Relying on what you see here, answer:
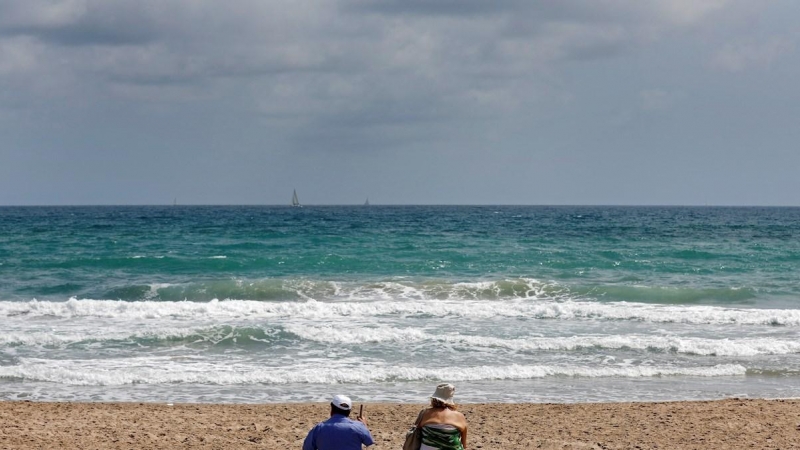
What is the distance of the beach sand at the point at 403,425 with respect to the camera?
9.71 meters

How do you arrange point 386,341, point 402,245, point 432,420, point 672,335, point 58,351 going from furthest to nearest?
point 402,245 → point 672,335 → point 386,341 → point 58,351 → point 432,420

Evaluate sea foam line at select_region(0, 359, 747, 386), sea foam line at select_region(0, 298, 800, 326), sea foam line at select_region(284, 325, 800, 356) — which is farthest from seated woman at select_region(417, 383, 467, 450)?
sea foam line at select_region(0, 298, 800, 326)

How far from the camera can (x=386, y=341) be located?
53.4 feet

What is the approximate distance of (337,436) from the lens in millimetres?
6656

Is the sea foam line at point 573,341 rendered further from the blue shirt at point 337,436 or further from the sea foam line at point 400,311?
the blue shirt at point 337,436

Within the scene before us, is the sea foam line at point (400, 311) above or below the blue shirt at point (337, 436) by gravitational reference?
below

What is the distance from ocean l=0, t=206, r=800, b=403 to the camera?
1302cm

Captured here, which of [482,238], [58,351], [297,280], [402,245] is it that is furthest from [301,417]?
[482,238]

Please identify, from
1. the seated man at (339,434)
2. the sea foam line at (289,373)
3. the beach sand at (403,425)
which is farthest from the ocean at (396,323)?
the seated man at (339,434)

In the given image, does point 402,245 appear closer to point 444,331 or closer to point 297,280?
point 297,280

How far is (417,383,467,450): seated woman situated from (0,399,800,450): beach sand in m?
3.22

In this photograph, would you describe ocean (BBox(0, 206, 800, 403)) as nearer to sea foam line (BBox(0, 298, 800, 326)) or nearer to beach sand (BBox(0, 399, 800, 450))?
sea foam line (BBox(0, 298, 800, 326))

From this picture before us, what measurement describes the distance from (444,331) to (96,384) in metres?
7.61

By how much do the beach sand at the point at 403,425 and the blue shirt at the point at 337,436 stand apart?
3007 millimetres
